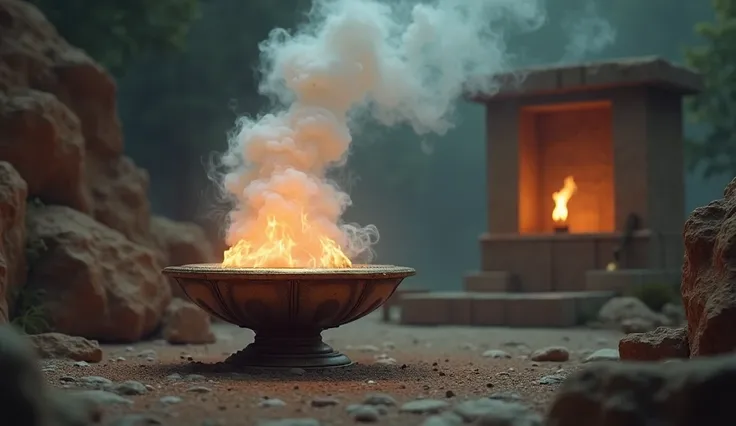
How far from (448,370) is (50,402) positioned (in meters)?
4.57

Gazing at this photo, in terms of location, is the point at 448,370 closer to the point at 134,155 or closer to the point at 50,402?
the point at 50,402

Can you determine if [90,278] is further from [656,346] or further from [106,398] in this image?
[656,346]

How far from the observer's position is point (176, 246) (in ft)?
54.0

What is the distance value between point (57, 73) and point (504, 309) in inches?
294

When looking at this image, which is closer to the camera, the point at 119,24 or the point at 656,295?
the point at 656,295

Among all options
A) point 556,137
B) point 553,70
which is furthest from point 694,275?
point 556,137

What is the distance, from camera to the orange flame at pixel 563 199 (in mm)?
19156

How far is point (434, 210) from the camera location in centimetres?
4762

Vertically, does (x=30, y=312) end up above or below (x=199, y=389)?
above

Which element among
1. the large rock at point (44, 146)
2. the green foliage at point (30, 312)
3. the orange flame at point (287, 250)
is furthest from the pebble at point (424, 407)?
the large rock at point (44, 146)

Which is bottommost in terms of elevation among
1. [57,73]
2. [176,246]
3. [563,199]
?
[176,246]

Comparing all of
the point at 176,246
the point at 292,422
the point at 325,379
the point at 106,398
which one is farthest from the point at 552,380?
the point at 176,246

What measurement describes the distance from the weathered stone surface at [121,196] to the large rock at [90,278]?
1.37 m

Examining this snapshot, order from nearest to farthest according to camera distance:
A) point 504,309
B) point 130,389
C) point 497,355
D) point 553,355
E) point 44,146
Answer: point 130,389 < point 553,355 < point 497,355 < point 44,146 < point 504,309
